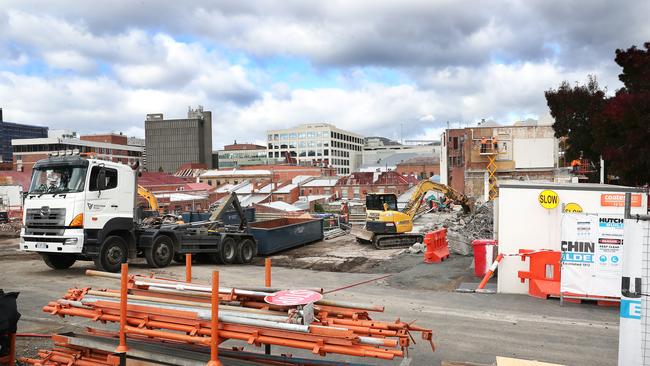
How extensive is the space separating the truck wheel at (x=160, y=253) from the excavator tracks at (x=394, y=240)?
1038 cm

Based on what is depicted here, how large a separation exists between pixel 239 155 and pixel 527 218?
510 ft

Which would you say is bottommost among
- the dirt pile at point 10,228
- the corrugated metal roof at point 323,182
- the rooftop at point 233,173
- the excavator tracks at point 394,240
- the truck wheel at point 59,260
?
the dirt pile at point 10,228

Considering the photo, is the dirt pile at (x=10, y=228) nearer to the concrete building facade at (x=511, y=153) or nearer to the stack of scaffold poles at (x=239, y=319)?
the stack of scaffold poles at (x=239, y=319)

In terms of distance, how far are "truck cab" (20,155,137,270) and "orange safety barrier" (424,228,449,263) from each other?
32.7ft

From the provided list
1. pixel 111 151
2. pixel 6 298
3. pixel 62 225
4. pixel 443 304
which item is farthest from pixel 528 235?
pixel 111 151

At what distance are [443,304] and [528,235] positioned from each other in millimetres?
3315

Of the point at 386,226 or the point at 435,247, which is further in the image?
the point at 386,226

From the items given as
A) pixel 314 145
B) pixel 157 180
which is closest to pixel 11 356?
pixel 157 180

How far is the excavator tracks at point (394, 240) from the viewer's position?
947 inches

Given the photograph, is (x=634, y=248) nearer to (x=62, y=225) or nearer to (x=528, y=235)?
(x=528, y=235)

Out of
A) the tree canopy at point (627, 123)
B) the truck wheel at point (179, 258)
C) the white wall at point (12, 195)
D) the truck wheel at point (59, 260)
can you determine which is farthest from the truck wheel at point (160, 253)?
the white wall at point (12, 195)

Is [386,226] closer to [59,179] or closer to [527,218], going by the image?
[527,218]

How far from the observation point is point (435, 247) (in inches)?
695

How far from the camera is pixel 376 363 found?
24.1ft
